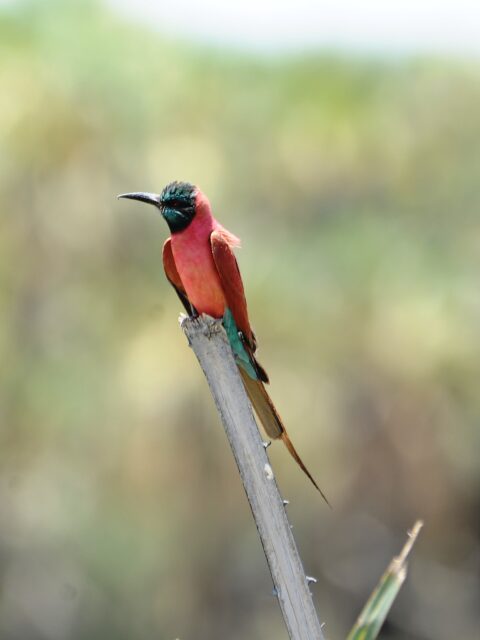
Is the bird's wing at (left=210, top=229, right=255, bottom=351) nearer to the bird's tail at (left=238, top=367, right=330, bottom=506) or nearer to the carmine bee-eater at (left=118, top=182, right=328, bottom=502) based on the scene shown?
the carmine bee-eater at (left=118, top=182, right=328, bottom=502)

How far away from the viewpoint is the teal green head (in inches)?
96.1

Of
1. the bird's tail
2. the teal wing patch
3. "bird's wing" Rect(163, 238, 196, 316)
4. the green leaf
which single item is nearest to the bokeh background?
"bird's wing" Rect(163, 238, 196, 316)

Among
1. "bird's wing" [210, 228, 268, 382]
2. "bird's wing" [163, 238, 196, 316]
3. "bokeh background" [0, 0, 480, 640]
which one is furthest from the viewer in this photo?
"bokeh background" [0, 0, 480, 640]

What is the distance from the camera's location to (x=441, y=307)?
22.4 feet

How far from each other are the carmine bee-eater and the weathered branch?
2.02 feet

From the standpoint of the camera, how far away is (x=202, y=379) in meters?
6.38

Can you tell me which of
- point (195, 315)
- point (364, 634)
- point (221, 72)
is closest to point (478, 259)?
point (221, 72)

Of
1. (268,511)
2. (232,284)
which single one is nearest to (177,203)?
(232,284)

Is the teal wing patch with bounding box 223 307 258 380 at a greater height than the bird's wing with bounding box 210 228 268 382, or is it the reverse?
the bird's wing with bounding box 210 228 268 382

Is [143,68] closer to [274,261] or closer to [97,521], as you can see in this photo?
[274,261]

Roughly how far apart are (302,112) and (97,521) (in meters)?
3.09

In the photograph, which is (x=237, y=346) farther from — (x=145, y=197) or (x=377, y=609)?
(x=377, y=609)

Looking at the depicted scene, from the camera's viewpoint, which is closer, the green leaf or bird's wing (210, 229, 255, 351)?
the green leaf

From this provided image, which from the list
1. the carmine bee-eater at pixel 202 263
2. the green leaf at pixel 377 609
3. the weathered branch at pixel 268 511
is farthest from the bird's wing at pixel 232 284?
the green leaf at pixel 377 609
